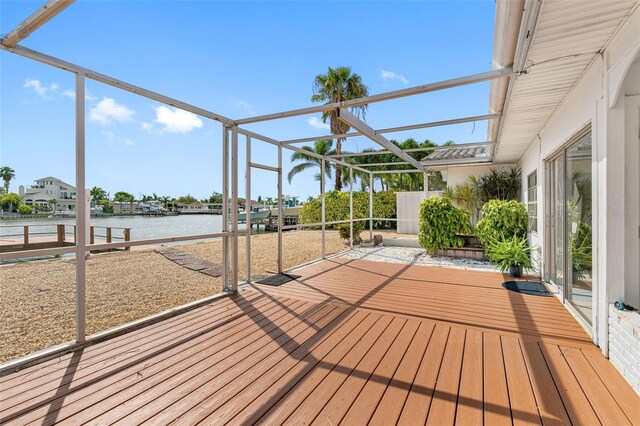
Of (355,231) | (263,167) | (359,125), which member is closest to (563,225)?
(359,125)

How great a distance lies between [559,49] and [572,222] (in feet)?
6.65

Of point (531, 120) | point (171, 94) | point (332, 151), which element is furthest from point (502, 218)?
point (332, 151)

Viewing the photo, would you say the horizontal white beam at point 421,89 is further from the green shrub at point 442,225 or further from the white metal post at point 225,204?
the green shrub at point 442,225

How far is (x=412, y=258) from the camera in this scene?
6922mm

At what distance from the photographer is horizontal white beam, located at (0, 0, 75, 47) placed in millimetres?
1839

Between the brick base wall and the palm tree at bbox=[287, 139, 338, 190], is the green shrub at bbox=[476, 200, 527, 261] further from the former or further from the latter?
the palm tree at bbox=[287, 139, 338, 190]

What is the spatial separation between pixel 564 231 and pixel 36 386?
5.32 m

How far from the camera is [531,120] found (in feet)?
13.6

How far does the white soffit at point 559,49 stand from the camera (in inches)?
71.4

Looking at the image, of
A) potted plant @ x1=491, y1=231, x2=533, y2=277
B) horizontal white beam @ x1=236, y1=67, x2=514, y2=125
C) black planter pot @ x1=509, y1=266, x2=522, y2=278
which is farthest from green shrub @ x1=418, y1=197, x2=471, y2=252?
horizontal white beam @ x1=236, y1=67, x2=514, y2=125

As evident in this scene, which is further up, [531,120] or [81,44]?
[81,44]

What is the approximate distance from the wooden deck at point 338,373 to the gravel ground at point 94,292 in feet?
3.49

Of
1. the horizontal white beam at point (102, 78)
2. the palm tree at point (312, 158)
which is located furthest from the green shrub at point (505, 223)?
the palm tree at point (312, 158)

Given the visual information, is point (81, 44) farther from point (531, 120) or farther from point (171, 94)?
point (531, 120)
